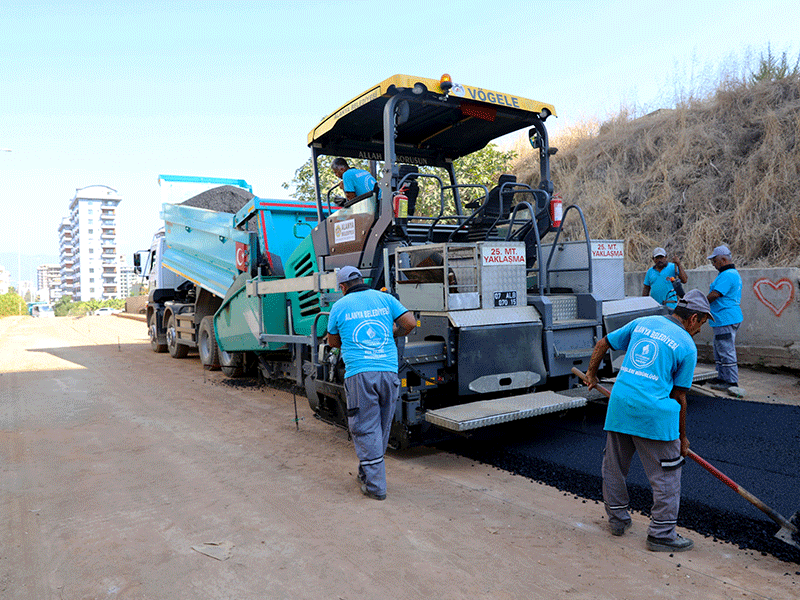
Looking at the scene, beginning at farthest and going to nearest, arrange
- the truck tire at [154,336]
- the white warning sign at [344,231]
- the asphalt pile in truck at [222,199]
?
the truck tire at [154,336], the asphalt pile in truck at [222,199], the white warning sign at [344,231]

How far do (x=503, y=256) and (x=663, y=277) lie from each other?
131 inches

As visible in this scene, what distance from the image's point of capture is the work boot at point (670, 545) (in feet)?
9.39

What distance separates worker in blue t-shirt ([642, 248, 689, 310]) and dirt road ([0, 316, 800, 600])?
393 centimetres

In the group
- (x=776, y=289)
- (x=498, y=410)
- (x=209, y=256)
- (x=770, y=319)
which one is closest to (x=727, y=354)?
(x=770, y=319)

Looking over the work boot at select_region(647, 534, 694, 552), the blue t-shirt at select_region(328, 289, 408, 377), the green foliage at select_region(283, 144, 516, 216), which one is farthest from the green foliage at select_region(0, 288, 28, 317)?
the work boot at select_region(647, 534, 694, 552)

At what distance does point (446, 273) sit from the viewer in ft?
14.5

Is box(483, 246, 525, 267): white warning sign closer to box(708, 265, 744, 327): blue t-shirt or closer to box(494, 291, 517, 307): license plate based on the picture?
box(494, 291, 517, 307): license plate

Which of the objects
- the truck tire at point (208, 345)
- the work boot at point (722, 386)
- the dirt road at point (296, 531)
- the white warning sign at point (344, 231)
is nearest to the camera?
the dirt road at point (296, 531)

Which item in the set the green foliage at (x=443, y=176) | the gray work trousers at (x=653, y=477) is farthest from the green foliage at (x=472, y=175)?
the gray work trousers at (x=653, y=477)

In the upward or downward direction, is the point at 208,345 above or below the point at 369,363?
below

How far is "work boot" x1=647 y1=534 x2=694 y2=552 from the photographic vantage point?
2.86 metres

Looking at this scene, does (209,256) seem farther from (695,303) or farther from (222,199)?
(695,303)

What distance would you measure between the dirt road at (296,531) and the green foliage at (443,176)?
3.08m

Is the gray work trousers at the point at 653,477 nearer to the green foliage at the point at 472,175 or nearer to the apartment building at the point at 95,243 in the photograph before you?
the green foliage at the point at 472,175
